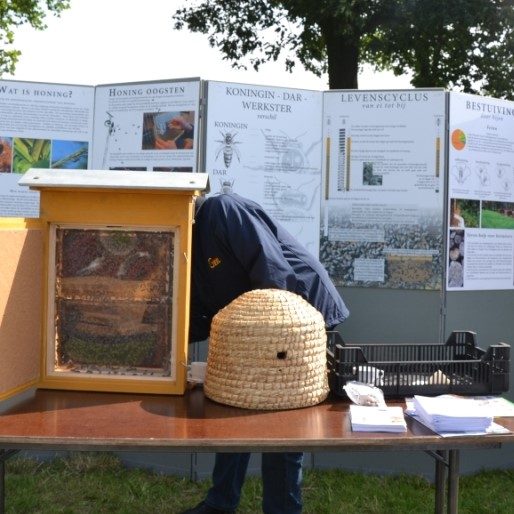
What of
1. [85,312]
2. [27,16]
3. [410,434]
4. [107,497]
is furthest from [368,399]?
[27,16]

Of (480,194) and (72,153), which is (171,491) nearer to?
(72,153)

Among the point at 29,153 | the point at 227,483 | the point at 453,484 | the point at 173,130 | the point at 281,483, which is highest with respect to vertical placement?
the point at 173,130

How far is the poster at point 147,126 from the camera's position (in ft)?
14.0

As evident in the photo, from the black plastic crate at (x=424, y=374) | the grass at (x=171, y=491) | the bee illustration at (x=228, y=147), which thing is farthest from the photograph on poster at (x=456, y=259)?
the black plastic crate at (x=424, y=374)

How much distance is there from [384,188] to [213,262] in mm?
2046

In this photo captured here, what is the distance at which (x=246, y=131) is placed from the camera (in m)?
4.27

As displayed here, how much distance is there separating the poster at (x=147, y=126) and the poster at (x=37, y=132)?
0.10 metres

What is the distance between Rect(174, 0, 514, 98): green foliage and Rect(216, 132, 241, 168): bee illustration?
28.5 ft

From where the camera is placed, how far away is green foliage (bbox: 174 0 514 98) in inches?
496

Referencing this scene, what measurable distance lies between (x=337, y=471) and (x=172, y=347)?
2.47 metres

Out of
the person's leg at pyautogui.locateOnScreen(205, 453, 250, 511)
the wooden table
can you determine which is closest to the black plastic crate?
the wooden table

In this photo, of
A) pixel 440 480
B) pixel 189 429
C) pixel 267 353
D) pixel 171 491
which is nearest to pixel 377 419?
pixel 267 353

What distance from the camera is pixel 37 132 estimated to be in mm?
4512

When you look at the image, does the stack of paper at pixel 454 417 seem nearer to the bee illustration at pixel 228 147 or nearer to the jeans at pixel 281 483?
the jeans at pixel 281 483
